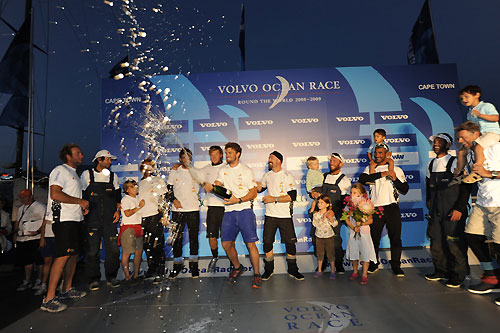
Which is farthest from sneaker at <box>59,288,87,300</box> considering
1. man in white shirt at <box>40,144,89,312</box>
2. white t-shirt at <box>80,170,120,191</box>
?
white t-shirt at <box>80,170,120,191</box>

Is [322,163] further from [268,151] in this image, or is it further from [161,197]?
[161,197]

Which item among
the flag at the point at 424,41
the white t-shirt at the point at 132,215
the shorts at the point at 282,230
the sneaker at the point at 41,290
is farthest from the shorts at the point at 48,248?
the flag at the point at 424,41

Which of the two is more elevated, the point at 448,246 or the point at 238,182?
the point at 238,182

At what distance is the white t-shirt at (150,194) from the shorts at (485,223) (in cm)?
445

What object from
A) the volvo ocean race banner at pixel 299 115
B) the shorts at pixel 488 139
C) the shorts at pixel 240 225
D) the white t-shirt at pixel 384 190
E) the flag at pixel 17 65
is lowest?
the shorts at pixel 240 225

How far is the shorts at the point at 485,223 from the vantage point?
335 cm

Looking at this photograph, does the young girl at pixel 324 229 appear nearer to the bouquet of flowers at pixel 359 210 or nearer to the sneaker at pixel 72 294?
the bouquet of flowers at pixel 359 210

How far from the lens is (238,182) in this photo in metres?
4.38

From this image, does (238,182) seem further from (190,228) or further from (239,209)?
(190,228)

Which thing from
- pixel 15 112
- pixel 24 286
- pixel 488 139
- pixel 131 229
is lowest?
pixel 24 286

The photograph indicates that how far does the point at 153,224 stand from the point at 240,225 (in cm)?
155

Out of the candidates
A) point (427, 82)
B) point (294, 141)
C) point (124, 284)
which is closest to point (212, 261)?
point (124, 284)

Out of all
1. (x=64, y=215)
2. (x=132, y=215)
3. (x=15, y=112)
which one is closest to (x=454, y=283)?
(x=132, y=215)

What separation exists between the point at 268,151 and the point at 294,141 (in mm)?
594
